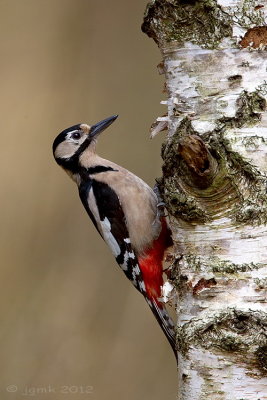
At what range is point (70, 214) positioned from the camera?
4.63 meters

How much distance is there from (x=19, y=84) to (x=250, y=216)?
2.99 meters

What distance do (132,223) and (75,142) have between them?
55 centimetres

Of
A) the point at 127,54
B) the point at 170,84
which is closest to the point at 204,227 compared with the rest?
the point at 170,84

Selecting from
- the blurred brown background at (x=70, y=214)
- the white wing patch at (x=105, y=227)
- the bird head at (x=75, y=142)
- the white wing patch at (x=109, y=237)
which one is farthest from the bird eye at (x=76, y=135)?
the blurred brown background at (x=70, y=214)

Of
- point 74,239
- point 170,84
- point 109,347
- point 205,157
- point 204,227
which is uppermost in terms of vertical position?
point 170,84

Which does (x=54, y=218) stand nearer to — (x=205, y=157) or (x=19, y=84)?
(x=19, y=84)

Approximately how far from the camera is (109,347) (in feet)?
15.2

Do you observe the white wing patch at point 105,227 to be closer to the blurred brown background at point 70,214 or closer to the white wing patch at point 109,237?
the white wing patch at point 109,237

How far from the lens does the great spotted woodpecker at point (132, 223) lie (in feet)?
11.5

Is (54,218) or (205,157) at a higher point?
(205,157)

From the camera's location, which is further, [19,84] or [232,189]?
[19,84]

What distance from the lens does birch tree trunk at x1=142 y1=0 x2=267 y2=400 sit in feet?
6.76

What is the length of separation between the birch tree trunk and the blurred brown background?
2.36 metres

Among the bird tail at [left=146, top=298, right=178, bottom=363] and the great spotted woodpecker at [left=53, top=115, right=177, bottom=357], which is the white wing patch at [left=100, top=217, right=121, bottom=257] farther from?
the bird tail at [left=146, top=298, right=178, bottom=363]
